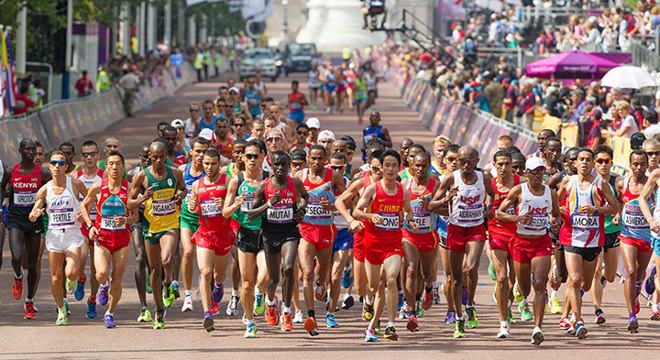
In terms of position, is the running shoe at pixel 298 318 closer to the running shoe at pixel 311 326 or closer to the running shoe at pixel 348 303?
the running shoe at pixel 311 326

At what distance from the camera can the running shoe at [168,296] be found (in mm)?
12742

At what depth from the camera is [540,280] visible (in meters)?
11.6

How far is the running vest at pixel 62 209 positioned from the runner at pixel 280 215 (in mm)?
1871

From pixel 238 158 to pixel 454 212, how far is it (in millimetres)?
2364

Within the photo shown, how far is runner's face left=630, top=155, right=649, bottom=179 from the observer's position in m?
12.6

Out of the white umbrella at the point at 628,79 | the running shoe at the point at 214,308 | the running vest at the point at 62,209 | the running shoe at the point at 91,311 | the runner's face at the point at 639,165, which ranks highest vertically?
the white umbrella at the point at 628,79

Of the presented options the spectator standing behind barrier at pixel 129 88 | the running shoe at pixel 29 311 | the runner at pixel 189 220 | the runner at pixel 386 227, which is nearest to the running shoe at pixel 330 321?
the runner at pixel 386 227

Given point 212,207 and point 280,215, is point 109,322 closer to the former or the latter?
point 212,207

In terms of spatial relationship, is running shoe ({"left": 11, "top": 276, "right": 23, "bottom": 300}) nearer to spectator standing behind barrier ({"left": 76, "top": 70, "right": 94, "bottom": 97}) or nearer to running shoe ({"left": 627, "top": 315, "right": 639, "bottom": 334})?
running shoe ({"left": 627, "top": 315, "right": 639, "bottom": 334})

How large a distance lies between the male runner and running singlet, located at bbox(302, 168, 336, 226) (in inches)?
64.6

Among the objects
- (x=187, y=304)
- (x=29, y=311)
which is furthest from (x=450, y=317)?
(x=29, y=311)

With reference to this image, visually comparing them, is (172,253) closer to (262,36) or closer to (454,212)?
(454,212)

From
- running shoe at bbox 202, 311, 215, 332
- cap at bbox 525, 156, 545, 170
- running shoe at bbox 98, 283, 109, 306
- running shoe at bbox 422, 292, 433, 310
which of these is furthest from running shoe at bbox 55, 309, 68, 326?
cap at bbox 525, 156, 545, 170

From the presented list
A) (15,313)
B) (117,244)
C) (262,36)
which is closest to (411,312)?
(117,244)
